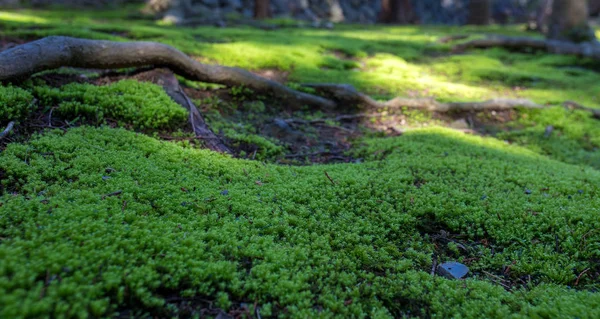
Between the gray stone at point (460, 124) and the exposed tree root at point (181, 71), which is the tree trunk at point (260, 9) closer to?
the exposed tree root at point (181, 71)

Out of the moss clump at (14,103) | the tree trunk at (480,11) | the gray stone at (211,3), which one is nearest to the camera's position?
the moss clump at (14,103)

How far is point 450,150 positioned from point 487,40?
12.5m

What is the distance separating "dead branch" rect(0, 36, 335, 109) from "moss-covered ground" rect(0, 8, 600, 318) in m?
0.26

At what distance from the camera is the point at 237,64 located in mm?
8898

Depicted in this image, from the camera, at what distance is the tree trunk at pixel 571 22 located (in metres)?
14.8

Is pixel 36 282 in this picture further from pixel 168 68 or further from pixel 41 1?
pixel 41 1

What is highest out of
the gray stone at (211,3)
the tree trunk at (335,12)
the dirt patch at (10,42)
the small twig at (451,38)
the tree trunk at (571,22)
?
the tree trunk at (335,12)

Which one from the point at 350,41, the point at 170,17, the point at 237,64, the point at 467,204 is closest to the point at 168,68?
the point at 237,64

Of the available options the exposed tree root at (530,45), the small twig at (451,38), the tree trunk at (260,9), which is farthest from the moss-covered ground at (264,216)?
the tree trunk at (260,9)

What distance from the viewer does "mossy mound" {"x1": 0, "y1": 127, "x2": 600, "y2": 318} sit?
229 centimetres

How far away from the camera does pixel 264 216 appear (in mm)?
3281

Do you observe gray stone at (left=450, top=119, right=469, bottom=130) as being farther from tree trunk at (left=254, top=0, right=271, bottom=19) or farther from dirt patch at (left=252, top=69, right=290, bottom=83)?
tree trunk at (left=254, top=0, right=271, bottom=19)

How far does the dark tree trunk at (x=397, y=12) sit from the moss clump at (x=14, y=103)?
2820 cm

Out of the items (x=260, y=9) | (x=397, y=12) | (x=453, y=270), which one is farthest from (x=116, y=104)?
(x=397, y=12)
